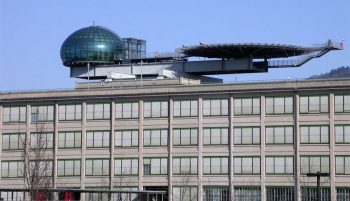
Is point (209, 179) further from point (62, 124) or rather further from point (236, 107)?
point (62, 124)

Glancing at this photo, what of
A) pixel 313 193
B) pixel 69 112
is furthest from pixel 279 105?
pixel 69 112

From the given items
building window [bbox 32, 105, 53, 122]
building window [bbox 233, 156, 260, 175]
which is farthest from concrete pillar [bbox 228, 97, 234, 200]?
building window [bbox 32, 105, 53, 122]

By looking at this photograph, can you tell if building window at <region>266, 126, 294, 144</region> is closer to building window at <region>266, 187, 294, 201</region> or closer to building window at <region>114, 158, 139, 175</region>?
building window at <region>266, 187, 294, 201</region>

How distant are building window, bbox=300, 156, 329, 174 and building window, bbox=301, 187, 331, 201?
2175 millimetres

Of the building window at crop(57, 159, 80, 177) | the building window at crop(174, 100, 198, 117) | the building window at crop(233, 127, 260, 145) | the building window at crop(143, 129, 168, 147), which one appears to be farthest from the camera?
the building window at crop(57, 159, 80, 177)

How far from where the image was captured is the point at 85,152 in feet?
418

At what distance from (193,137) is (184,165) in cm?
383

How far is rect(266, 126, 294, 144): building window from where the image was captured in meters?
116

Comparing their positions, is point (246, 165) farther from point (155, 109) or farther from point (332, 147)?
point (155, 109)

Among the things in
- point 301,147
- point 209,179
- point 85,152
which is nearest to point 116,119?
point 85,152

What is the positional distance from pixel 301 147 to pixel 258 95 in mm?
8577

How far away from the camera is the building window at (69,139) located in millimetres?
128500

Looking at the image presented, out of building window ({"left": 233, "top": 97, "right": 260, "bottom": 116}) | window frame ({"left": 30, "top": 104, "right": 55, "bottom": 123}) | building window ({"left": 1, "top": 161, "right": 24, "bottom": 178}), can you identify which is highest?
building window ({"left": 233, "top": 97, "right": 260, "bottom": 116})

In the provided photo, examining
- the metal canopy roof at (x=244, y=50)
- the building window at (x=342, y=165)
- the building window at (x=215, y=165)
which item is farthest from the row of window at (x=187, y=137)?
the metal canopy roof at (x=244, y=50)
